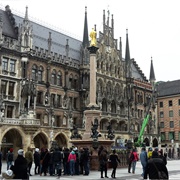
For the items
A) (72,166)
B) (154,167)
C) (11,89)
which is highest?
(11,89)

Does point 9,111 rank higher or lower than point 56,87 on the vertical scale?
lower

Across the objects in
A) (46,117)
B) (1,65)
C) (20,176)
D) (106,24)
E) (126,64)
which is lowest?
(20,176)

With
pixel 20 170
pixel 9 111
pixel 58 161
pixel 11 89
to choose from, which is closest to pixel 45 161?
pixel 58 161

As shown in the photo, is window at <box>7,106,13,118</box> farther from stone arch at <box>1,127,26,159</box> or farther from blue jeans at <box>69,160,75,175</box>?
blue jeans at <box>69,160,75,175</box>

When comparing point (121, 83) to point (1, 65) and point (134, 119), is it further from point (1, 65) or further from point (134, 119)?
point (1, 65)

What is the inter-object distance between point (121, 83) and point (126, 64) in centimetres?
416

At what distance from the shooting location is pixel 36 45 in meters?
48.3

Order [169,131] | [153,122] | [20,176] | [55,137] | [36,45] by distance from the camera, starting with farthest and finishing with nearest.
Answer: [169,131]
[153,122]
[36,45]
[55,137]
[20,176]

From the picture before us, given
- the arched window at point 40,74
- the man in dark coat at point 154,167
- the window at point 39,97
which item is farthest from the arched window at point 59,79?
the man in dark coat at point 154,167

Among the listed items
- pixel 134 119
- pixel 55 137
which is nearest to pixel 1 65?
Answer: pixel 55 137

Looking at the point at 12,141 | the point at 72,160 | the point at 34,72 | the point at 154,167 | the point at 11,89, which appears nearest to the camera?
the point at 154,167

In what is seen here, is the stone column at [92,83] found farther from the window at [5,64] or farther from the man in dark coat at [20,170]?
the man in dark coat at [20,170]

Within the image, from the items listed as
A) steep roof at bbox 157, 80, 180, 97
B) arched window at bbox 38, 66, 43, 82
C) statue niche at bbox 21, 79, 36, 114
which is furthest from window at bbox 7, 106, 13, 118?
steep roof at bbox 157, 80, 180, 97

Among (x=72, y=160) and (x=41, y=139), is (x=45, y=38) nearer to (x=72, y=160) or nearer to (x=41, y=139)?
(x=41, y=139)
